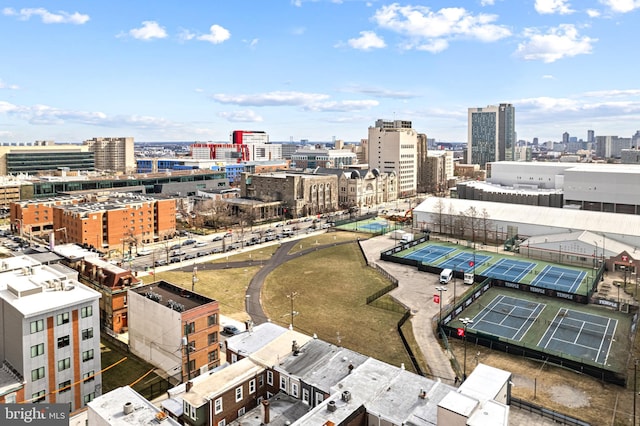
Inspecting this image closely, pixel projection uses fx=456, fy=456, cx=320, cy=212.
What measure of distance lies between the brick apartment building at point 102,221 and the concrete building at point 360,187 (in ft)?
174

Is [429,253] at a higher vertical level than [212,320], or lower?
lower

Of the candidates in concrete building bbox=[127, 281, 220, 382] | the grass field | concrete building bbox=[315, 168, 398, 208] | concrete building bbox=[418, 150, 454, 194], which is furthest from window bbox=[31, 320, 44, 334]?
concrete building bbox=[418, 150, 454, 194]

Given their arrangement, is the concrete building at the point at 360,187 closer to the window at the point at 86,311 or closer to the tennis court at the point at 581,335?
the tennis court at the point at 581,335

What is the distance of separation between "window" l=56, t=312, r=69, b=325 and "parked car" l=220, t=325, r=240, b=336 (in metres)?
14.9

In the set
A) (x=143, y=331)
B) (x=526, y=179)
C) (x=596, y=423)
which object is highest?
(x=526, y=179)

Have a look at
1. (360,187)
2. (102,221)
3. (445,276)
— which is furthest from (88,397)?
(360,187)

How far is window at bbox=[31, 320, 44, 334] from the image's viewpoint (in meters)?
28.5

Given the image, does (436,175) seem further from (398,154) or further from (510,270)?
(510,270)

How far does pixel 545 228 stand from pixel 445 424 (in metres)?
64.4

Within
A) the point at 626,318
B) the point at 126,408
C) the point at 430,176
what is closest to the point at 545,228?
the point at 626,318

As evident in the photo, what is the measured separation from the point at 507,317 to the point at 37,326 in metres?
40.5

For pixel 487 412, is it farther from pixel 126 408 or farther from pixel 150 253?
pixel 150 253

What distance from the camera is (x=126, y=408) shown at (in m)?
22.6

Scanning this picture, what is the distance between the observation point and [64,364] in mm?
30250
